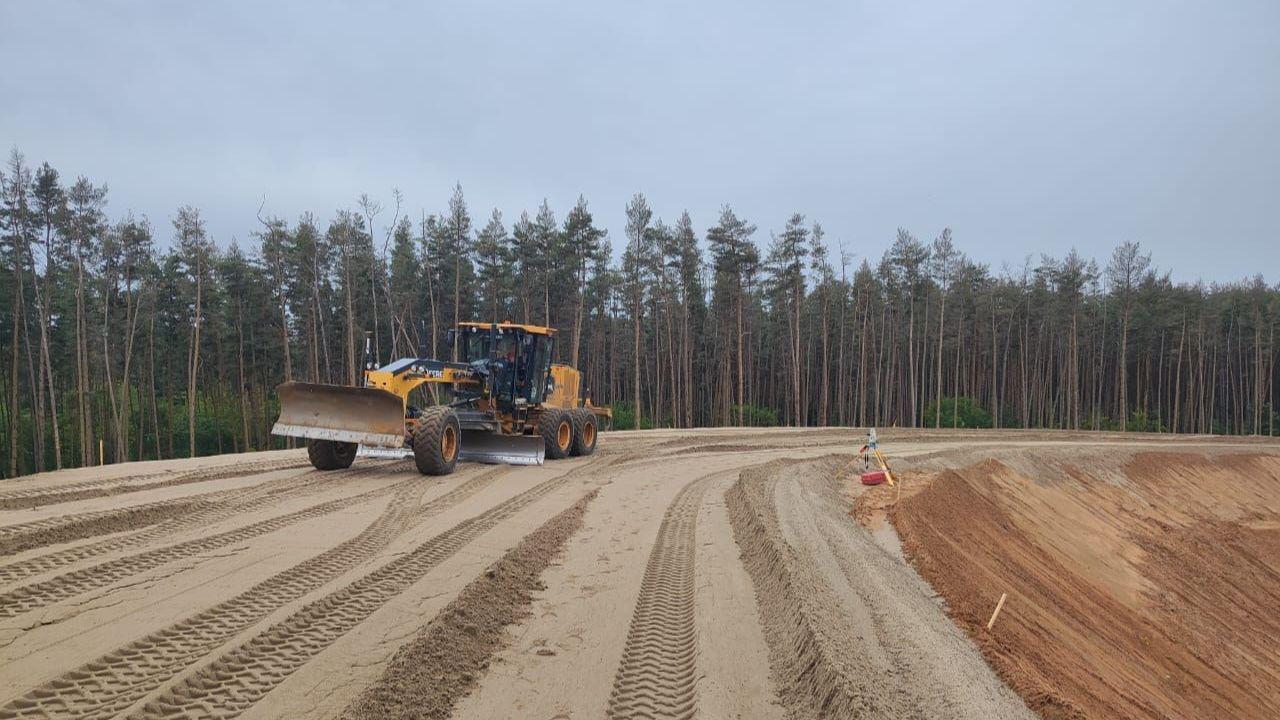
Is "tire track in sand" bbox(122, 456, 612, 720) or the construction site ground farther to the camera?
the construction site ground

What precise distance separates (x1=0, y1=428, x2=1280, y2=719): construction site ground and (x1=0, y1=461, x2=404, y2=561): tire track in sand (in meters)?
0.05

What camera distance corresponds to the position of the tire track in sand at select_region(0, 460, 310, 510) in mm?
8406

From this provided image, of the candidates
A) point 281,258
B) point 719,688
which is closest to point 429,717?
point 719,688

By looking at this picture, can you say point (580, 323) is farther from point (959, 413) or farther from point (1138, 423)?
point (1138, 423)

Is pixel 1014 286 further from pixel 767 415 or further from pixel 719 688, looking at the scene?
pixel 719 688

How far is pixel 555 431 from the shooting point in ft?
50.3

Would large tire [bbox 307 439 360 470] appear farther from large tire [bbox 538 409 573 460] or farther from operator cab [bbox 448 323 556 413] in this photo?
large tire [bbox 538 409 573 460]

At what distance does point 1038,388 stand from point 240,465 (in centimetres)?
5589

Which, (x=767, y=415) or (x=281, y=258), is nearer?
(x=281, y=258)

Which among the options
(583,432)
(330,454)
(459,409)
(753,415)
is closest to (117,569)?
(330,454)

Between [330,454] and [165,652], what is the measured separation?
8.54 metres

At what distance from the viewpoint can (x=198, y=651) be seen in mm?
3980

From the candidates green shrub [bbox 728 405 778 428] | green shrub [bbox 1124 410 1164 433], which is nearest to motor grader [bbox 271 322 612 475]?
green shrub [bbox 728 405 778 428]

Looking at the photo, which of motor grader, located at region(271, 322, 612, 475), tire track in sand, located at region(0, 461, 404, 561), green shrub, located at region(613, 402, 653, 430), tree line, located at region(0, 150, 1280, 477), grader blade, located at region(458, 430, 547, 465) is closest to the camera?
tire track in sand, located at region(0, 461, 404, 561)
